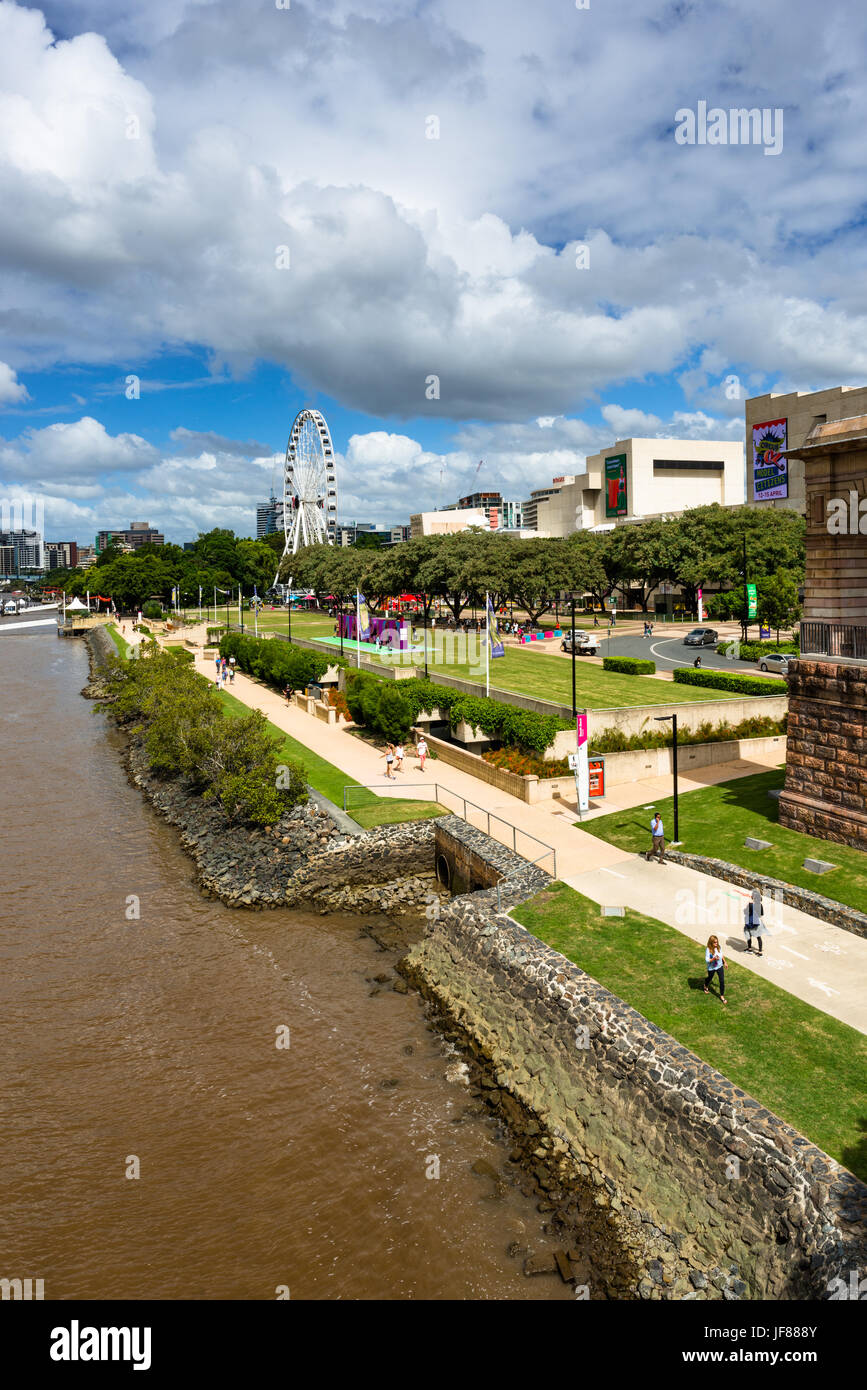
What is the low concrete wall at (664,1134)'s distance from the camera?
10.6 m

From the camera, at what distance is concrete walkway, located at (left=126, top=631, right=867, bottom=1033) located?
15562 mm

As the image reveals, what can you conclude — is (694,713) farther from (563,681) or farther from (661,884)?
(661,884)

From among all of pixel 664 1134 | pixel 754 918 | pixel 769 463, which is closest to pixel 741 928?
pixel 754 918

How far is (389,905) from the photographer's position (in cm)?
2486

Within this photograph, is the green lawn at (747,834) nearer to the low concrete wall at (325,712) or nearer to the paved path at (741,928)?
the paved path at (741,928)

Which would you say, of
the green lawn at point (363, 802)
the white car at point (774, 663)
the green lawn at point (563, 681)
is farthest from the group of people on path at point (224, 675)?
the white car at point (774, 663)

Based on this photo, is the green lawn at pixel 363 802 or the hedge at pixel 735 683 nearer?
the green lawn at pixel 363 802

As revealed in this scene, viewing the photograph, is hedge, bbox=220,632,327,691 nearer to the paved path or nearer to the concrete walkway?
the concrete walkway

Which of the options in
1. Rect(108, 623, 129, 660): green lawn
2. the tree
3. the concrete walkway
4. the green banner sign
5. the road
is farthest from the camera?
Rect(108, 623, 129, 660): green lawn

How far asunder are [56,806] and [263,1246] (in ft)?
88.2

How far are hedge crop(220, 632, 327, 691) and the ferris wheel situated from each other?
51.7 meters

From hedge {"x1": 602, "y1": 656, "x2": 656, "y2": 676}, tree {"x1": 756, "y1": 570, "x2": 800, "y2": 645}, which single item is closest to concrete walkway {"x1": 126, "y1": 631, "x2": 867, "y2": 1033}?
hedge {"x1": 602, "y1": 656, "x2": 656, "y2": 676}

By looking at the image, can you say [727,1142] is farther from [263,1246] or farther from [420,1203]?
[263,1246]

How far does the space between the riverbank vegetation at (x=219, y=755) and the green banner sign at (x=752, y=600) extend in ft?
106
